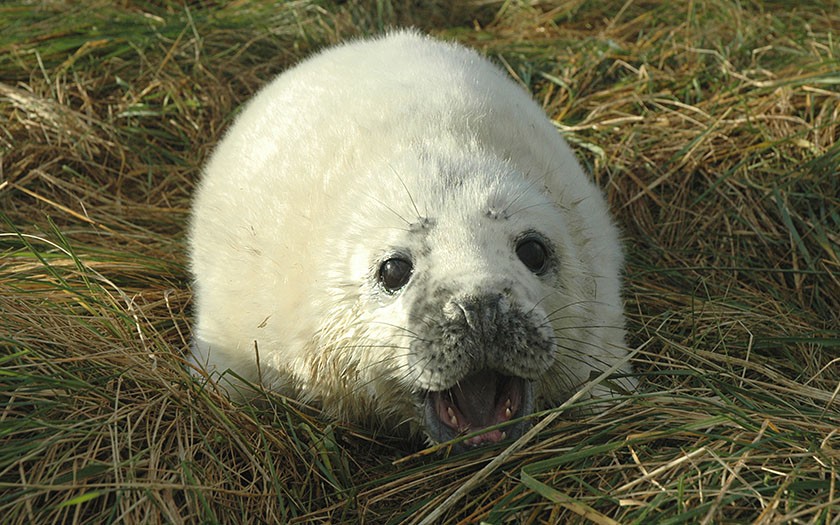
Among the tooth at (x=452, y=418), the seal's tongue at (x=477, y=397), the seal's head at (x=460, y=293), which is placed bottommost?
the tooth at (x=452, y=418)

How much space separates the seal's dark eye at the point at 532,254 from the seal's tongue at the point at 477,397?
36 cm

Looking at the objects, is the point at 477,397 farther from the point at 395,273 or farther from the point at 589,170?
the point at 589,170

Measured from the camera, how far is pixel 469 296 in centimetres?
235

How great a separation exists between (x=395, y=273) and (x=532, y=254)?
16.8 inches

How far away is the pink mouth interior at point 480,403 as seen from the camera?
2494 millimetres

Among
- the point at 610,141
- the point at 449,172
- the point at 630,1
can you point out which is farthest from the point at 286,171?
the point at 630,1

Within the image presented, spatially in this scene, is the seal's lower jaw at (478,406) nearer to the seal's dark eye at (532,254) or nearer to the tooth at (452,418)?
the tooth at (452,418)

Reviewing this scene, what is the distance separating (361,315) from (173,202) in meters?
2.04

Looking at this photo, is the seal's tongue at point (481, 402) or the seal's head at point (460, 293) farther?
the seal's tongue at point (481, 402)

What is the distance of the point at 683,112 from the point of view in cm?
452

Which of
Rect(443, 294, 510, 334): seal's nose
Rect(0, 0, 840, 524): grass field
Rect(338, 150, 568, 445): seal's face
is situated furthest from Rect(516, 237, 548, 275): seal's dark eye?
Rect(0, 0, 840, 524): grass field

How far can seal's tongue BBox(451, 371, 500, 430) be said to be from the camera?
252 centimetres

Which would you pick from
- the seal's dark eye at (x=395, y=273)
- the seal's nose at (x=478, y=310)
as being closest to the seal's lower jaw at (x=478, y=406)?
the seal's nose at (x=478, y=310)

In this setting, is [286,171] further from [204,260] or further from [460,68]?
[460,68]
